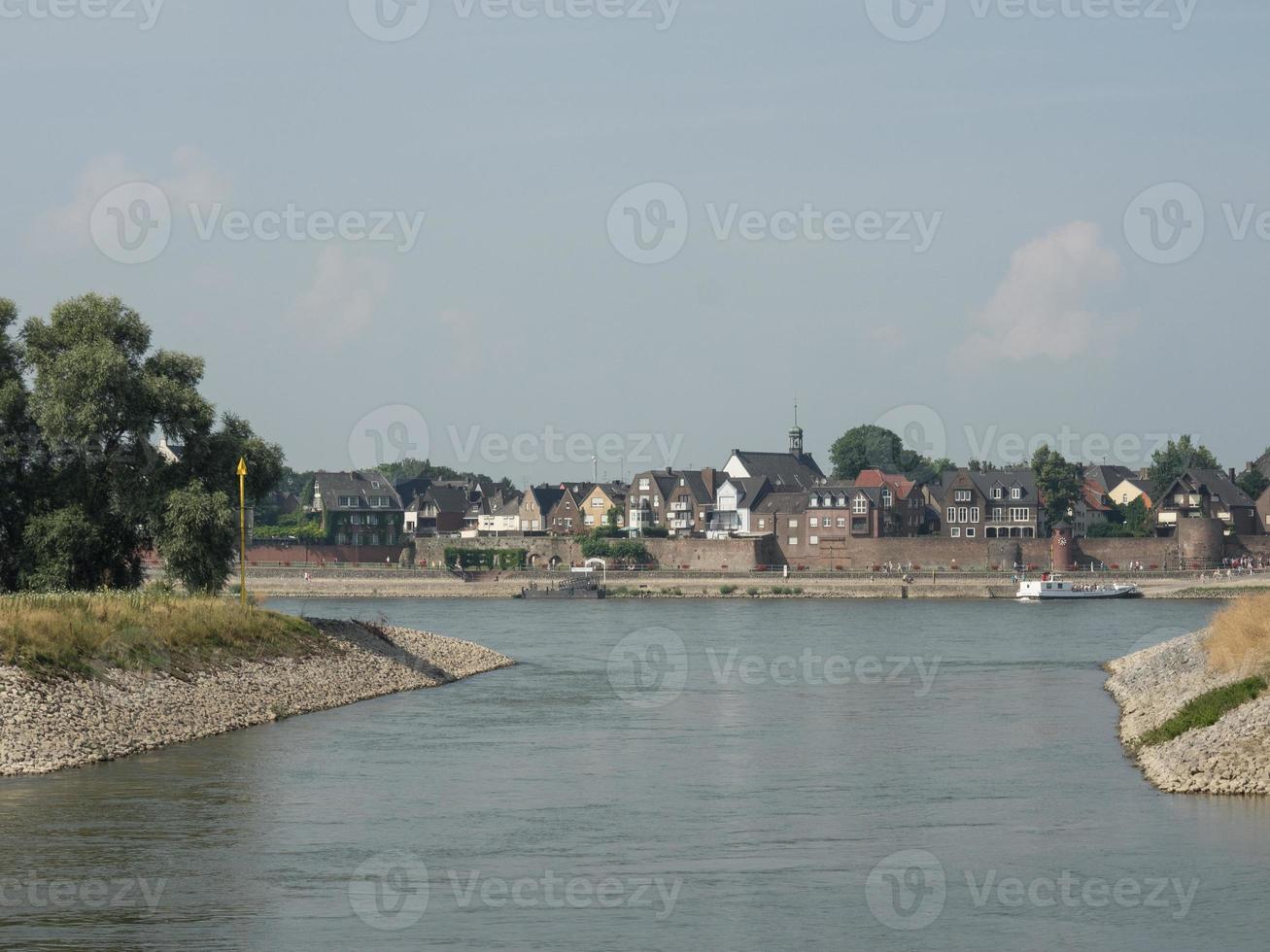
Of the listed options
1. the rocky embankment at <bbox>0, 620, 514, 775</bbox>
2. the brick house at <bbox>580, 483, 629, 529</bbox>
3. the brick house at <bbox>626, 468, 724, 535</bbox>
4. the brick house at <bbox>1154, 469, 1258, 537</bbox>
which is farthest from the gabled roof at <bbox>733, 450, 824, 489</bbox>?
the rocky embankment at <bbox>0, 620, 514, 775</bbox>

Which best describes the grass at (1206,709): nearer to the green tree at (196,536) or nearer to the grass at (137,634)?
the grass at (137,634)

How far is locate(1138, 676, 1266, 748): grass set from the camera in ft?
103

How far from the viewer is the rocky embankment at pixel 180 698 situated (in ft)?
103

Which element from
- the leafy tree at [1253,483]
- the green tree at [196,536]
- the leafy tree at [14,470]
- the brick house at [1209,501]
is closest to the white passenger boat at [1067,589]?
the brick house at [1209,501]

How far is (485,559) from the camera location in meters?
143

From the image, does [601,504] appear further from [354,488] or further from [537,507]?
[354,488]

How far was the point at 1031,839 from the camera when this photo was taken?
25109mm

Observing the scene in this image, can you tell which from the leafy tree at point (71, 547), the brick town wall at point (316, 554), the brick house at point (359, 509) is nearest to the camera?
the leafy tree at point (71, 547)

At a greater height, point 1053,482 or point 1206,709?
point 1053,482

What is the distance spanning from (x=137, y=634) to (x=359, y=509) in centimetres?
11098

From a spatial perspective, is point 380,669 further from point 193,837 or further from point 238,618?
point 193,837

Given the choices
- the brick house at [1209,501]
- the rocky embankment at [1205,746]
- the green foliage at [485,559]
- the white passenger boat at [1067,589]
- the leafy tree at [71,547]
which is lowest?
the white passenger boat at [1067,589]

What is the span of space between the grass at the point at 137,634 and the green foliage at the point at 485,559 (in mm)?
92673

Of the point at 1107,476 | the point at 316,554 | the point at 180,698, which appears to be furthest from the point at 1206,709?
the point at 1107,476
